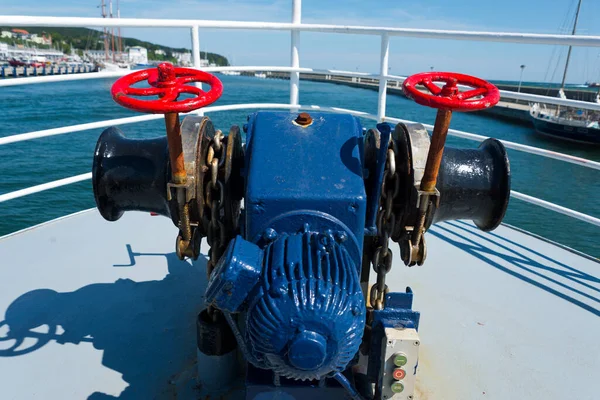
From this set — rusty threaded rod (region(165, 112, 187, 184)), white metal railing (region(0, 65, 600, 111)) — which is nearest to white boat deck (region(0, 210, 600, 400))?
rusty threaded rod (region(165, 112, 187, 184))

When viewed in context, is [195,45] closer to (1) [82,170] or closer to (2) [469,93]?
(2) [469,93]

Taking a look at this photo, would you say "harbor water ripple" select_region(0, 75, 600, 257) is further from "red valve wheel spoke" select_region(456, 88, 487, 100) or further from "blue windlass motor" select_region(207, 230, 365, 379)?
"red valve wheel spoke" select_region(456, 88, 487, 100)

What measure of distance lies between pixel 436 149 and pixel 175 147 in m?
0.74

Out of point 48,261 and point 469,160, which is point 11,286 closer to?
point 48,261

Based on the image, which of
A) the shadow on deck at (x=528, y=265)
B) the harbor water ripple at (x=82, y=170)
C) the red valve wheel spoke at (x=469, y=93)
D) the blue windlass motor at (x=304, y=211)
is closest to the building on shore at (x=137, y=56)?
the harbor water ripple at (x=82, y=170)

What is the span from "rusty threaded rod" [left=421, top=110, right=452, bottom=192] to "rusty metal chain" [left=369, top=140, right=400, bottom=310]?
0.11 metres

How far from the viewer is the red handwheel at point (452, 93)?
1.17 meters

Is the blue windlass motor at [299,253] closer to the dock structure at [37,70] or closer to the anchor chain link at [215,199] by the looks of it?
the anchor chain link at [215,199]

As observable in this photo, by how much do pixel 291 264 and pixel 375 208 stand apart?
1.41 ft

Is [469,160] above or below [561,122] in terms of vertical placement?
above

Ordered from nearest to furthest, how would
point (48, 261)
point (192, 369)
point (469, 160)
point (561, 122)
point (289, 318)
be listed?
point (289, 318) → point (469, 160) → point (192, 369) → point (48, 261) → point (561, 122)

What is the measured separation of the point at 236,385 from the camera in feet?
5.32

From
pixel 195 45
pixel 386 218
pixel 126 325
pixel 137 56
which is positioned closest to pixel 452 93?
pixel 386 218

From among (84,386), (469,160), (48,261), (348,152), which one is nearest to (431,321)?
(469,160)
